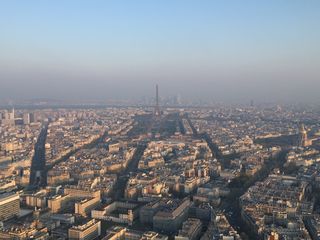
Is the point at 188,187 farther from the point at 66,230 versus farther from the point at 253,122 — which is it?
the point at 253,122

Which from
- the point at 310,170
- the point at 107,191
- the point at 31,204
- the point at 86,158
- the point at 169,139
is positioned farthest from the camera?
the point at 169,139

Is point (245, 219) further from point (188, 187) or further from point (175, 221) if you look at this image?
point (188, 187)

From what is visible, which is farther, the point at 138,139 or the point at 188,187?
the point at 138,139

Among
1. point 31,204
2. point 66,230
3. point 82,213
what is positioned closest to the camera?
point 66,230

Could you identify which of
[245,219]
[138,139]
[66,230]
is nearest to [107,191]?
[66,230]

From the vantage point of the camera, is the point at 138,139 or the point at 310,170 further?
the point at 138,139

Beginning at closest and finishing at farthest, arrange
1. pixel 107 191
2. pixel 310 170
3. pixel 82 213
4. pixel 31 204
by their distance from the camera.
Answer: pixel 82 213, pixel 31 204, pixel 107 191, pixel 310 170

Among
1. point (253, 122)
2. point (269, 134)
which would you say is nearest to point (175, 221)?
point (269, 134)

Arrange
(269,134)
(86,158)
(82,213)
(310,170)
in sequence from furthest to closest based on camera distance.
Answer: (269,134), (86,158), (310,170), (82,213)
